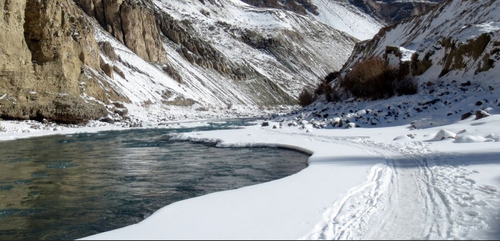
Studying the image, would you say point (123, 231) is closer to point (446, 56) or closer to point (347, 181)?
point (347, 181)

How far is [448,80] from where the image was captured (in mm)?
27984

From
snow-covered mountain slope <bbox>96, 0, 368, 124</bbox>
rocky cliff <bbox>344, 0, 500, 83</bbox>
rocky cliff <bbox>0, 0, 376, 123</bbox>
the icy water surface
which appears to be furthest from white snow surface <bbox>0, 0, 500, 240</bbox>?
snow-covered mountain slope <bbox>96, 0, 368, 124</bbox>

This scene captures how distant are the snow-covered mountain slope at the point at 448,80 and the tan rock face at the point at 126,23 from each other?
49.9 m

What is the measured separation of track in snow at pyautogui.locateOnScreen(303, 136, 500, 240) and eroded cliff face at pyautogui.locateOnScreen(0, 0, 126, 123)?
3321cm

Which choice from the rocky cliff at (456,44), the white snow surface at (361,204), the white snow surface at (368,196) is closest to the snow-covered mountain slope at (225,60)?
the rocky cliff at (456,44)

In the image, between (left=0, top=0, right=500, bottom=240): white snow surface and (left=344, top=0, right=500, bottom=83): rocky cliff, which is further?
(left=344, top=0, right=500, bottom=83): rocky cliff

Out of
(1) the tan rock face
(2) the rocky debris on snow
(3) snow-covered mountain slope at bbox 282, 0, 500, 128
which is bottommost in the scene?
(2) the rocky debris on snow

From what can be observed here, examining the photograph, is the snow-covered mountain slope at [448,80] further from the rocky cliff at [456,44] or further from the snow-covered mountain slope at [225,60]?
the snow-covered mountain slope at [225,60]

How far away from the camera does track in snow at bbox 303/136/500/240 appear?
19.6 feet

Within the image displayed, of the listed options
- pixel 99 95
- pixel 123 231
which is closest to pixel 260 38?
pixel 99 95

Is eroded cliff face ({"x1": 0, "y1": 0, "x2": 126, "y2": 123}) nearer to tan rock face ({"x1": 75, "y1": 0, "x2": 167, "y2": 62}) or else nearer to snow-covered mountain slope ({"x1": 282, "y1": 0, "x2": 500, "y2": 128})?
snow-covered mountain slope ({"x1": 282, "y1": 0, "x2": 500, "y2": 128})

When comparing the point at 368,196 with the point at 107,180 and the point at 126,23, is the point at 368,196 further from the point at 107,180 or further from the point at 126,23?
the point at 126,23

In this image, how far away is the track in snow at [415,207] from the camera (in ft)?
19.6

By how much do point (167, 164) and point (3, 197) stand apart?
601cm
